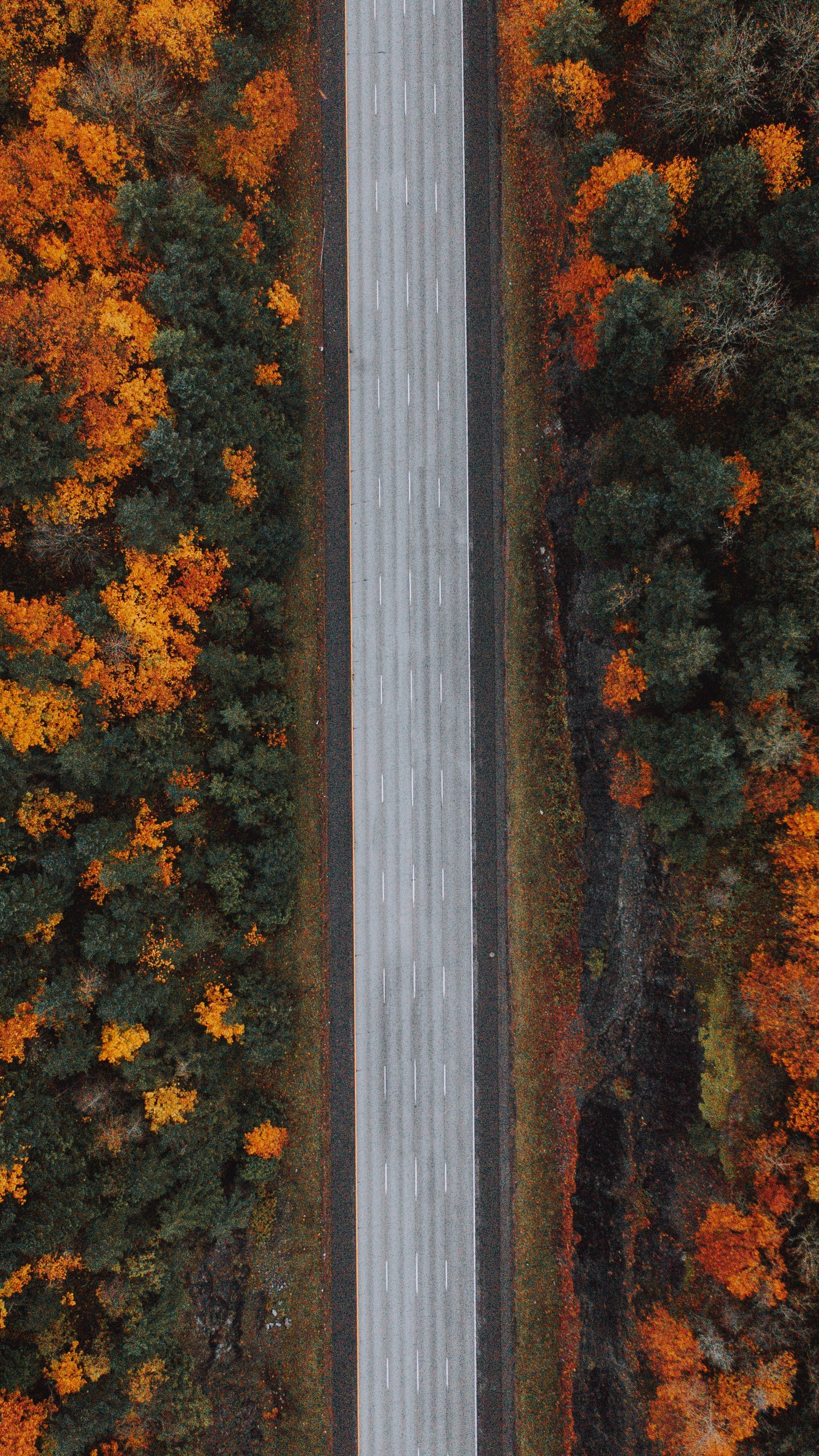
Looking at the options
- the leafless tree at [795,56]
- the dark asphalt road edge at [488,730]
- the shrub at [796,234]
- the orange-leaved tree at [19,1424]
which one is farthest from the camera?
the dark asphalt road edge at [488,730]

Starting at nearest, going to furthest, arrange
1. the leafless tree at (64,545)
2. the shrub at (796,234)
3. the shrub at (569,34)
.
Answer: the shrub at (796,234) → the shrub at (569,34) → the leafless tree at (64,545)

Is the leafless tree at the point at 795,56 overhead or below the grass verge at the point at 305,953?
overhead

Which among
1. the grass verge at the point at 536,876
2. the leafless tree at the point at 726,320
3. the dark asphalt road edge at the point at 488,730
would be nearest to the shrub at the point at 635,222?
the leafless tree at the point at 726,320

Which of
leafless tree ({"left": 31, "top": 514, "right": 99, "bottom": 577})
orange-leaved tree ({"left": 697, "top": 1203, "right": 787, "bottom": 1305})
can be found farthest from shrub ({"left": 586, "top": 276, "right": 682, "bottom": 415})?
orange-leaved tree ({"left": 697, "top": 1203, "right": 787, "bottom": 1305})

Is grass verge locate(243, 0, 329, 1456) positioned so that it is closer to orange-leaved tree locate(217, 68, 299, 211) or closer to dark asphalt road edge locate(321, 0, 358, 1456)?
dark asphalt road edge locate(321, 0, 358, 1456)

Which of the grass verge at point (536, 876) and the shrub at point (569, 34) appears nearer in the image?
the shrub at point (569, 34)

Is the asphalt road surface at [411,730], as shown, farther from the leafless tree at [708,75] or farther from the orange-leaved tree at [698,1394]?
the leafless tree at [708,75]

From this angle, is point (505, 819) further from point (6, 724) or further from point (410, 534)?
point (6, 724)

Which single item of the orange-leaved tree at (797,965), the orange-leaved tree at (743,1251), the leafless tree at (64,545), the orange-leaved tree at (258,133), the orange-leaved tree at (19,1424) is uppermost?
the orange-leaved tree at (258,133)
